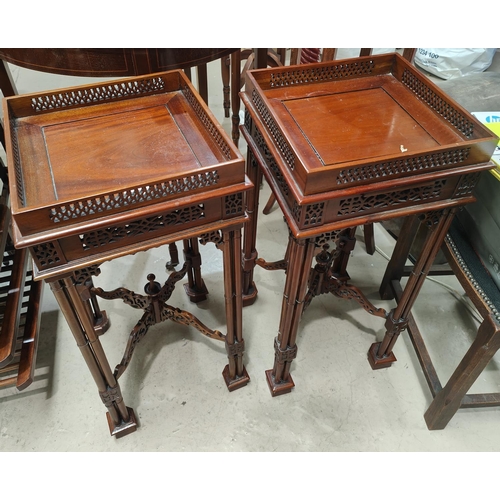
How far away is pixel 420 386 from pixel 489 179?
31.0 inches

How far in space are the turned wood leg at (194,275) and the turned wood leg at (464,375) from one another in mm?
945

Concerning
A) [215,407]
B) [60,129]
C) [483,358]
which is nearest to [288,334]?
[215,407]

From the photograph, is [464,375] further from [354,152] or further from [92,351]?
[92,351]

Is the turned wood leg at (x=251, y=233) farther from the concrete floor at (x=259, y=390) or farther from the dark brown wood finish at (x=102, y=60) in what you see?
the dark brown wood finish at (x=102, y=60)

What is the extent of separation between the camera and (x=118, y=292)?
1416mm

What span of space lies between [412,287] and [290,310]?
1.30 feet

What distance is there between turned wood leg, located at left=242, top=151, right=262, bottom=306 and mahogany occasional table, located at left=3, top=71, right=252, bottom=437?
25 centimetres

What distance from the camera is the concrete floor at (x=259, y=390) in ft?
4.64

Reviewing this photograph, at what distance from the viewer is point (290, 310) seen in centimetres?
123

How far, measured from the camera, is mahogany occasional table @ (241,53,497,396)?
0.97 meters

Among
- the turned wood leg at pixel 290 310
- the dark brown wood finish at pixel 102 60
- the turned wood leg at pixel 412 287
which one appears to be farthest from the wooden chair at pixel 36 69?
the turned wood leg at pixel 412 287

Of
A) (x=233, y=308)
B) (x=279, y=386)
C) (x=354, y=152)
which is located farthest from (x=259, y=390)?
(x=354, y=152)

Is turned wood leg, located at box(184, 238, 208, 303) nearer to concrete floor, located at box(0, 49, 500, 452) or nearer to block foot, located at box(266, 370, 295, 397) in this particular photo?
concrete floor, located at box(0, 49, 500, 452)

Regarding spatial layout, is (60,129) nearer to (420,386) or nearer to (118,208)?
(118,208)
